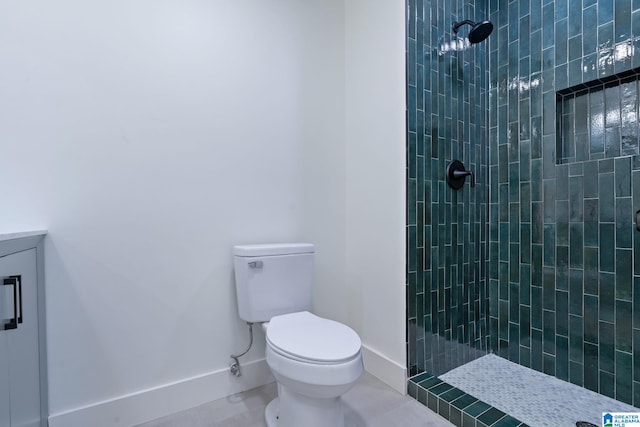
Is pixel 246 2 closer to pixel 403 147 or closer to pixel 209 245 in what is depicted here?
pixel 403 147

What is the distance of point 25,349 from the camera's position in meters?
0.94

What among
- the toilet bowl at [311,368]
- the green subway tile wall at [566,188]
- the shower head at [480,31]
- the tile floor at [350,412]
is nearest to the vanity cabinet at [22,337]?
the tile floor at [350,412]

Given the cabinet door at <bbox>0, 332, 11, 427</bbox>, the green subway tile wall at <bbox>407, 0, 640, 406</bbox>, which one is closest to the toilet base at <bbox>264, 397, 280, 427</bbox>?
the green subway tile wall at <bbox>407, 0, 640, 406</bbox>

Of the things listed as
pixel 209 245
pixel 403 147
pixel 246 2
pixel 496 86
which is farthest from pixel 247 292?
pixel 496 86

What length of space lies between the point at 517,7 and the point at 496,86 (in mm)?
434

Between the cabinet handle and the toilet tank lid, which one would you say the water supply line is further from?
the cabinet handle

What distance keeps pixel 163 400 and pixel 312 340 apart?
810 millimetres

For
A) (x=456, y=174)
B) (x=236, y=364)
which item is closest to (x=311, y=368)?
(x=236, y=364)

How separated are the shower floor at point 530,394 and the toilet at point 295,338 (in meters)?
0.79

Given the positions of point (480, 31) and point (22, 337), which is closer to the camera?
point (22, 337)

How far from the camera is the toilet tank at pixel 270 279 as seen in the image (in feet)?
4.75

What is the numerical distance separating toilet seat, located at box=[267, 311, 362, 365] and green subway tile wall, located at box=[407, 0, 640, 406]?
0.52 metres

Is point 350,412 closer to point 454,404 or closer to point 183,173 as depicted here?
point 454,404

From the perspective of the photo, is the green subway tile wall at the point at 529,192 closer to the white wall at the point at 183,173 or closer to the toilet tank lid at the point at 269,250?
the white wall at the point at 183,173
